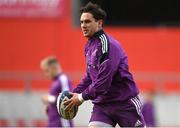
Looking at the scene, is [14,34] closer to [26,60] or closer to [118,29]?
[26,60]

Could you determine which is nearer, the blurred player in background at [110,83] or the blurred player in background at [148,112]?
the blurred player in background at [110,83]

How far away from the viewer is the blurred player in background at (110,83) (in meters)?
8.41

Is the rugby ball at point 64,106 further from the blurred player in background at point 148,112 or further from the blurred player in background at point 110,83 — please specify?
the blurred player in background at point 148,112

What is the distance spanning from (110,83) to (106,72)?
0.44 ft

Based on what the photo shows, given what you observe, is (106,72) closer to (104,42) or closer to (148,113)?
(104,42)

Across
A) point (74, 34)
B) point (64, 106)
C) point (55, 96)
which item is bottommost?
point (74, 34)

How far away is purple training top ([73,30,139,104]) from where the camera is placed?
327 inches

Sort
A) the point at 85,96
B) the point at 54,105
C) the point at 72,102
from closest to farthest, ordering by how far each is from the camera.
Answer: the point at 85,96 → the point at 72,102 → the point at 54,105

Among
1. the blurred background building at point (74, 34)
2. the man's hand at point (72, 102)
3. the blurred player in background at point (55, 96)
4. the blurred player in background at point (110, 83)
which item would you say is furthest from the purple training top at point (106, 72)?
the blurred background building at point (74, 34)

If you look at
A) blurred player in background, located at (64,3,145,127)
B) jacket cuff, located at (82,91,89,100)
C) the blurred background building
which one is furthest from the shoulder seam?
the blurred background building

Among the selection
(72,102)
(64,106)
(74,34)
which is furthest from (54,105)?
(74,34)

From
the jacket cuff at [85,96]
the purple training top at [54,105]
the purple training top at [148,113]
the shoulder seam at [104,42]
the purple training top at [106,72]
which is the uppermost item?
the shoulder seam at [104,42]

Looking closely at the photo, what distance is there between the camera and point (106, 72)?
27.2ft

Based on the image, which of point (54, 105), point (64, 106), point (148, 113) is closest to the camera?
point (64, 106)
